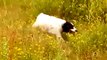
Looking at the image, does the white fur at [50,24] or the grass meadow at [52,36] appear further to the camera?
the white fur at [50,24]

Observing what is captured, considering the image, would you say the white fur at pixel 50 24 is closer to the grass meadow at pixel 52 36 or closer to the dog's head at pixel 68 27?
the dog's head at pixel 68 27

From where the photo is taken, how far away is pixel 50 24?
23.4 feet

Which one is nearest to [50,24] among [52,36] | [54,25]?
[54,25]

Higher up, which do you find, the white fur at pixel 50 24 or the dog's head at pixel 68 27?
the white fur at pixel 50 24

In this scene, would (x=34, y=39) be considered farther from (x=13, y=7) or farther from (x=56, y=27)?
(x=13, y=7)

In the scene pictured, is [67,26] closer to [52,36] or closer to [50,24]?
[50,24]

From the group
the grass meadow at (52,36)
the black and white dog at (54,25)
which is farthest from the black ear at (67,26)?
the grass meadow at (52,36)

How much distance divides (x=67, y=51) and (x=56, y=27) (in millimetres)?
1306

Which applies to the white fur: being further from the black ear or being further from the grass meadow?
the grass meadow

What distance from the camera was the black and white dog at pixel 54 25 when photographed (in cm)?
700

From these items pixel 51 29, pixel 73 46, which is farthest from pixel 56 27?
pixel 73 46

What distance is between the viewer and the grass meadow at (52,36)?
525cm

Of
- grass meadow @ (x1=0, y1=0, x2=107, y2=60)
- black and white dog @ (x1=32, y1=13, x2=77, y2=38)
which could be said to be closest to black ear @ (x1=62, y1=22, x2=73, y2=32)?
black and white dog @ (x1=32, y1=13, x2=77, y2=38)

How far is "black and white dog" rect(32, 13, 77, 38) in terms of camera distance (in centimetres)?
700
